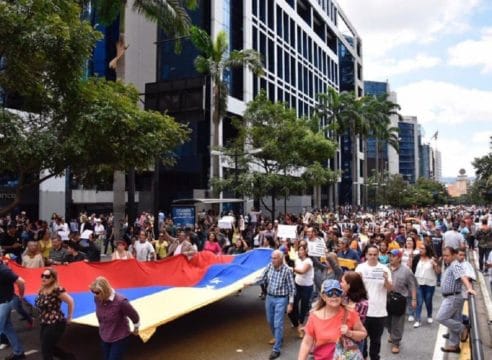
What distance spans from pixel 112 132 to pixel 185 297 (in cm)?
419

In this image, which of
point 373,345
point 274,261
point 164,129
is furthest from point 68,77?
point 373,345

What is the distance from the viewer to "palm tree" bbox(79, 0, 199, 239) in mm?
18172

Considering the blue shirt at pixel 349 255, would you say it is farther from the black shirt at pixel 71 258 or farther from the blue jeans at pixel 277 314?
the black shirt at pixel 71 258

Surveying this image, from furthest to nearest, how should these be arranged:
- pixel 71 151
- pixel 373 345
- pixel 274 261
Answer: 1. pixel 71 151
2. pixel 274 261
3. pixel 373 345

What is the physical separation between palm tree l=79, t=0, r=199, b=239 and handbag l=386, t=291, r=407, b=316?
473 inches

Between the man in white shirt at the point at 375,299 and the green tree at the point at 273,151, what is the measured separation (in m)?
21.3

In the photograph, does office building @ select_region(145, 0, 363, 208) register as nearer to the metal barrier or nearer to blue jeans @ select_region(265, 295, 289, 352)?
blue jeans @ select_region(265, 295, 289, 352)

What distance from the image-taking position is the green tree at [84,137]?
→ 1057cm

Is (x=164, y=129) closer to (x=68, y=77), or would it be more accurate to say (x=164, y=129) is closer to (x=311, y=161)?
(x=68, y=77)

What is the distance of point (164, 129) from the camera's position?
1251 cm

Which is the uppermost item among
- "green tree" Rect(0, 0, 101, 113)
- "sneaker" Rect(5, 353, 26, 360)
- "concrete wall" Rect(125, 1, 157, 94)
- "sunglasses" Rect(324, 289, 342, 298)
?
"concrete wall" Rect(125, 1, 157, 94)

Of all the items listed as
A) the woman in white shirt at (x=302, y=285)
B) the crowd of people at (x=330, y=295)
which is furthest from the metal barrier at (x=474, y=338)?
the woman in white shirt at (x=302, y=285)

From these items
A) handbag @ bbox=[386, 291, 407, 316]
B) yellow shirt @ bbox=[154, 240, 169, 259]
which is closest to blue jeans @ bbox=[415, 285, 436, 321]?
handbag @ bbox=[386, 291, 407, 316]

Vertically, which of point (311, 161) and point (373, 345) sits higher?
point (311, 161)
